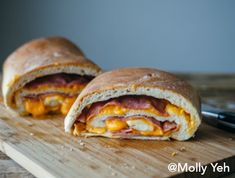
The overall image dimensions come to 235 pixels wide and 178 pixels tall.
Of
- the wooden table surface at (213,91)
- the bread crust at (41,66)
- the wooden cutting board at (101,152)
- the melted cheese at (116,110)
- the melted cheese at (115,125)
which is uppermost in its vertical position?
the bread crust at (41,66)

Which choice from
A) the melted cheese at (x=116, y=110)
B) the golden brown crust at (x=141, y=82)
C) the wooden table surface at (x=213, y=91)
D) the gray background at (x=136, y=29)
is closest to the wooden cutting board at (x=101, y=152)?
the wooden table surface at (x=213, y=91)

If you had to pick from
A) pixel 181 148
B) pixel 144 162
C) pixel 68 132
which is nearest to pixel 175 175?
pixel 144 162

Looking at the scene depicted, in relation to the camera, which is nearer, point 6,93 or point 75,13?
point 6,93

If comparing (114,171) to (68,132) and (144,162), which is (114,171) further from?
(68,132)

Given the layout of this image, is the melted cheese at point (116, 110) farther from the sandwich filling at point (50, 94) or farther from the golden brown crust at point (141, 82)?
the sandwich filling at point (50, 94)

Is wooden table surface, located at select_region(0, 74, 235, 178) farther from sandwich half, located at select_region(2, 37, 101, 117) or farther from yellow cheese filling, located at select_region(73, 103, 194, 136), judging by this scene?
sandwich half, located at select_region(2, 37, 101, 117)

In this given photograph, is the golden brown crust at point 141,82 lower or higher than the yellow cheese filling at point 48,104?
higher

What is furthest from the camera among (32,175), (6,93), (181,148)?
(6,93)

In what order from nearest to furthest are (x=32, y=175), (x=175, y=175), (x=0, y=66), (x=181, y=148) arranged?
(x=175, y=175) → (x=32, y=175) → (x=181, y=148) → (x=0, y=66)
